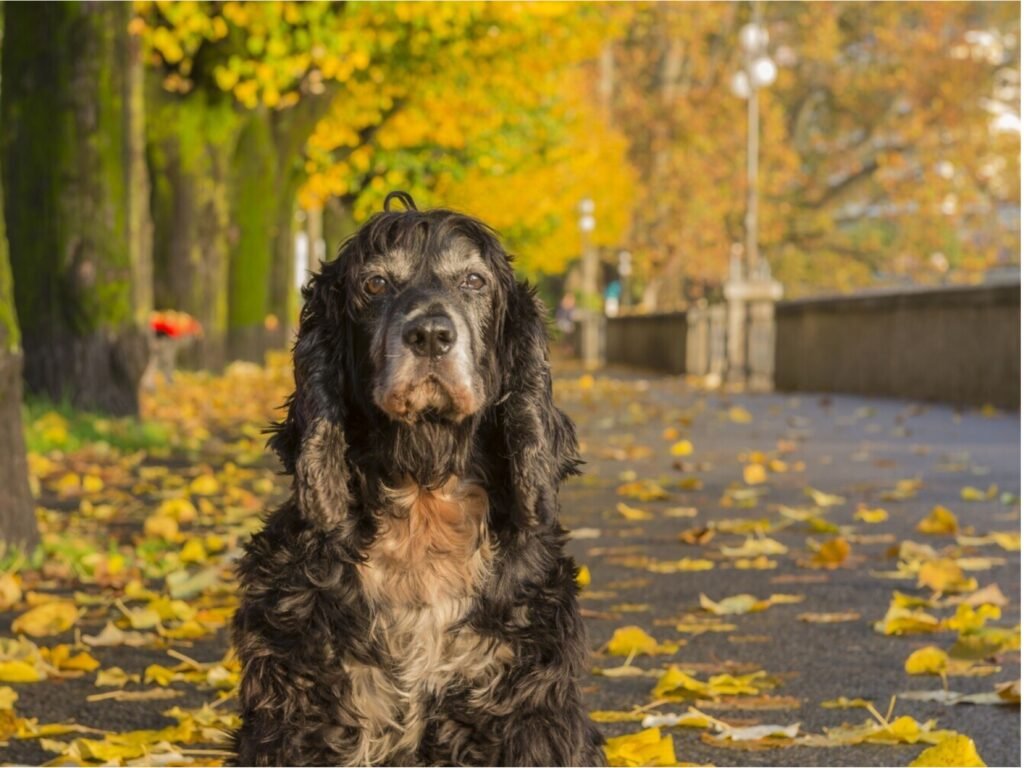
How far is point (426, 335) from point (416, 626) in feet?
2.17

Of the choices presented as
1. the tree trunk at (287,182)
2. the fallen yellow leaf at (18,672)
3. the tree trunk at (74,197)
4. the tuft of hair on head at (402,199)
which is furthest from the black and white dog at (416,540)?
the tree trunk at (287,182)

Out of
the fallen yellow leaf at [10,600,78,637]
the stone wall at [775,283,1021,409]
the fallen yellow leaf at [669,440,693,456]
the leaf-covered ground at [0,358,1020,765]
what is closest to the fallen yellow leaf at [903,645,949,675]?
the leaf-covered ground at [0,358,1020,765]

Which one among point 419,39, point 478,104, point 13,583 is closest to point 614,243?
point 478,104

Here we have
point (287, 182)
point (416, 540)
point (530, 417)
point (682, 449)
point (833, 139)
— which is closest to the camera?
point (416, 540)

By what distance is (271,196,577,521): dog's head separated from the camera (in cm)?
396

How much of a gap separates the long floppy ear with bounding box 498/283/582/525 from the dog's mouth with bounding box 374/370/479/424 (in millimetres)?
193

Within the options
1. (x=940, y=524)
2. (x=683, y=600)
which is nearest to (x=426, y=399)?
(x=683, y=600)

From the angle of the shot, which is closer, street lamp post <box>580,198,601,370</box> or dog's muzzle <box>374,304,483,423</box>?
dog's muzzle <box>374,304,483,423</box>

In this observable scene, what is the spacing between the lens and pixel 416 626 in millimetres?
3947

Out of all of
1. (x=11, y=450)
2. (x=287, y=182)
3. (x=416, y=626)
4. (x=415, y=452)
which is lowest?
(x=11, y=450)

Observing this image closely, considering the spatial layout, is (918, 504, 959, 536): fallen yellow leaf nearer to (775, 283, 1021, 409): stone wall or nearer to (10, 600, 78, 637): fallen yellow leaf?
(10, 600, 78, 637): fallen yellow leaf

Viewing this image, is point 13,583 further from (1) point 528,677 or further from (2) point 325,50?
(2) point 325,50

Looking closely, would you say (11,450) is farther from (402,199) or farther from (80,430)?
(80,430)

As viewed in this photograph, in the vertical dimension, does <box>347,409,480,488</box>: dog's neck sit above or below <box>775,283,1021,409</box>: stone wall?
above
